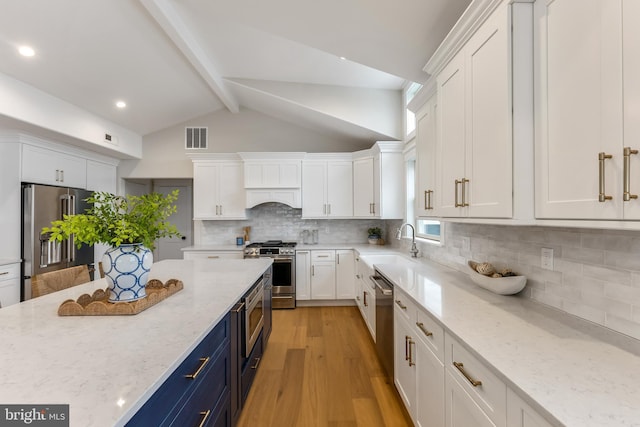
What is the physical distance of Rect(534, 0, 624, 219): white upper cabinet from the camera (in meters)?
0.82

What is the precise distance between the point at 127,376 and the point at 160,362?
96mm

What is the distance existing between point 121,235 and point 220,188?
3.51m

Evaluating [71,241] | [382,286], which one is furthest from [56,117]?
[382,286]

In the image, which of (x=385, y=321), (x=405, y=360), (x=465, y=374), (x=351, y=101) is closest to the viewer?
(x=465, y=374)

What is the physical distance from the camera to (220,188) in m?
4.76

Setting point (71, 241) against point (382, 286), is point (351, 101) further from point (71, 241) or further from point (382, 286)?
point (71, 241)

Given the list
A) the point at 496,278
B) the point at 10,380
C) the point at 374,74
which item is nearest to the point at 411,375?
the point at 496,278

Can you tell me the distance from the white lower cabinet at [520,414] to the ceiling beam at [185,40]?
335 cm

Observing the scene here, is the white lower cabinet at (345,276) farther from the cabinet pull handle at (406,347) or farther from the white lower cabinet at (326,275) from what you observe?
the cabinet pull handle at (406,347)

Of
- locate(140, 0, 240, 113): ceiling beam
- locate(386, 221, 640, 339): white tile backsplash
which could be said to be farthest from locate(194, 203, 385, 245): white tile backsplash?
locate(386, 221, 640, 339): white tile backsplash

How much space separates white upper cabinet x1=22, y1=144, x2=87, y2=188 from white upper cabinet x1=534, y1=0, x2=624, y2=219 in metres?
4.95

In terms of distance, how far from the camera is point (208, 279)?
2.10 meters

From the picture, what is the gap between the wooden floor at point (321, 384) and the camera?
2.04 meters

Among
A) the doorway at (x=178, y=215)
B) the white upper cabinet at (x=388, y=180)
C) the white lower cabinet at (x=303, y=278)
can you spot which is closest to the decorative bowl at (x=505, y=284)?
the white upper cabinet at (x=388, y=180)
